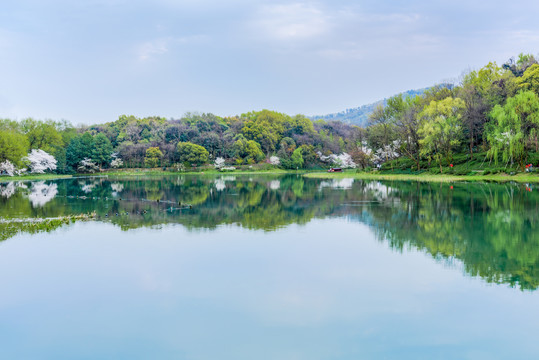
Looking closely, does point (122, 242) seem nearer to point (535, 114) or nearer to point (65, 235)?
point (65, 235)

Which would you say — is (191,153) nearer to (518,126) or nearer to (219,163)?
(219,163)

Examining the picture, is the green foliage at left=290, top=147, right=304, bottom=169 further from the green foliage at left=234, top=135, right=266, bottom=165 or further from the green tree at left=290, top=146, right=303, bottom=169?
the green foliage at left=234, top=135, right=266, bottom=165

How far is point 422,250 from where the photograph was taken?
478 inches

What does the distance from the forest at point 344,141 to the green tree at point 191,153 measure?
203 millimetres

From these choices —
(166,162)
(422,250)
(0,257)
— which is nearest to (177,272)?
(0,257)

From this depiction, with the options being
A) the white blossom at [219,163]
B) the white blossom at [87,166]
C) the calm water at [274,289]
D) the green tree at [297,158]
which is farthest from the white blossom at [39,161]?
the calm water at [274,289]

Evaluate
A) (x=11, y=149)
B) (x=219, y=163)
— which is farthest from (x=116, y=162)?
(x=11, y=149)

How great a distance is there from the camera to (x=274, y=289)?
895 centimetres

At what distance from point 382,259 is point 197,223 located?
898 cm

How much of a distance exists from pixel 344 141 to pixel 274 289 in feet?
301

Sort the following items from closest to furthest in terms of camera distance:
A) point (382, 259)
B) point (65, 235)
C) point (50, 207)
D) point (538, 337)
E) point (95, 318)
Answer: point (538, 337), point (95, 318), point (382, 259), point (65, 235), point (50, 207)

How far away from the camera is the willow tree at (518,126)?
36250mm

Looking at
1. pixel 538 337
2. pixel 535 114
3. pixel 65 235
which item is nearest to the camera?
pixel 538 337

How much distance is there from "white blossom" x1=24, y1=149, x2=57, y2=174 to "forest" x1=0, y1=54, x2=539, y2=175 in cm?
23
